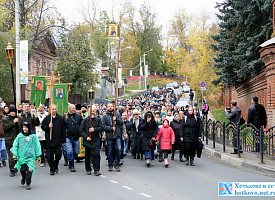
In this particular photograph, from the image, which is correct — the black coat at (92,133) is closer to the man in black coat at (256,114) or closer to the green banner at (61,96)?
the green banner at (61,96)

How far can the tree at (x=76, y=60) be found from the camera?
127 ft

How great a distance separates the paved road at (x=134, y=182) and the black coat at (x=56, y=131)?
3.08 feet

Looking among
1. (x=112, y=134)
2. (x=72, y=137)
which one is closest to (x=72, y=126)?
(x=72, y=137)

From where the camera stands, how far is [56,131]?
35.3 ft

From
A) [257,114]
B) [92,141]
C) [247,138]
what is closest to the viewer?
[92,141]

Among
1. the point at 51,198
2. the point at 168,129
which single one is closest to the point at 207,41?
the point at 168,129

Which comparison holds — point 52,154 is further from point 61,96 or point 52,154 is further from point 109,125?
point 61,96

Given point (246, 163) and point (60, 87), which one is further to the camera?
point (60, 87)

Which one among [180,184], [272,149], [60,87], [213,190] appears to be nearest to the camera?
[213,190]

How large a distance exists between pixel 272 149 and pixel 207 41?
31710 mm

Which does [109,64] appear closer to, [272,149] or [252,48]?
[252,48]

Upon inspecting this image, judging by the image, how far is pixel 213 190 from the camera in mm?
8578

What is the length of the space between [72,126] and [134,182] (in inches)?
115

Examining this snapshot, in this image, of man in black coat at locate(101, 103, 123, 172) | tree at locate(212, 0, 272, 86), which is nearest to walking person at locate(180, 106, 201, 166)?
man in black coat at locate(101, 103, 123, 172)
